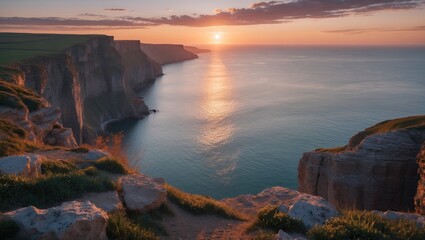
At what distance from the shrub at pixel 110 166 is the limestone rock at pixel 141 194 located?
265cm

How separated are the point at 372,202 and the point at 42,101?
1308 inches

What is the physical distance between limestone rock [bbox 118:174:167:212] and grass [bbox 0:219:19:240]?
4589 millimetres

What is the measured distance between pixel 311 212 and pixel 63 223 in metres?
8.67

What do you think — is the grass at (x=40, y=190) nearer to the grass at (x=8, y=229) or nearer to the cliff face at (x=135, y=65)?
the grass at (x=8, y=229)

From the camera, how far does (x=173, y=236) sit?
37.6ft

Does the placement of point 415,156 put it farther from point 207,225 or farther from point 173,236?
point 173,236

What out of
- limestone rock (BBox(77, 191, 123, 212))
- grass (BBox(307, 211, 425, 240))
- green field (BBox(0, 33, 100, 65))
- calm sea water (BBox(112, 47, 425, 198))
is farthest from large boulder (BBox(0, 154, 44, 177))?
green field (BBox(0, 33, 100, 65))

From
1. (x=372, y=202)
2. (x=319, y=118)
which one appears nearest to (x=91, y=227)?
(x=372, y=202)

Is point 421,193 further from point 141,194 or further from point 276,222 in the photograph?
point 141,194

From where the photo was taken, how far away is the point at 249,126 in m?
86.6

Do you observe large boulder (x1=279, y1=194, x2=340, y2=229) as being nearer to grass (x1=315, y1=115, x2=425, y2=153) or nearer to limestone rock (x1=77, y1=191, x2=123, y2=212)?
limestone rock (x1=77, y1=191, x2=123, y2=212)

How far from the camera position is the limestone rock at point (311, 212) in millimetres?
12008

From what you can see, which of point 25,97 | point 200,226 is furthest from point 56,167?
point 25,97

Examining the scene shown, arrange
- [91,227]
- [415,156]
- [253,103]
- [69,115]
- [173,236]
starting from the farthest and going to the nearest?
[253,103]
[69,115]
[415,156]
[173,236]
[91,227]
